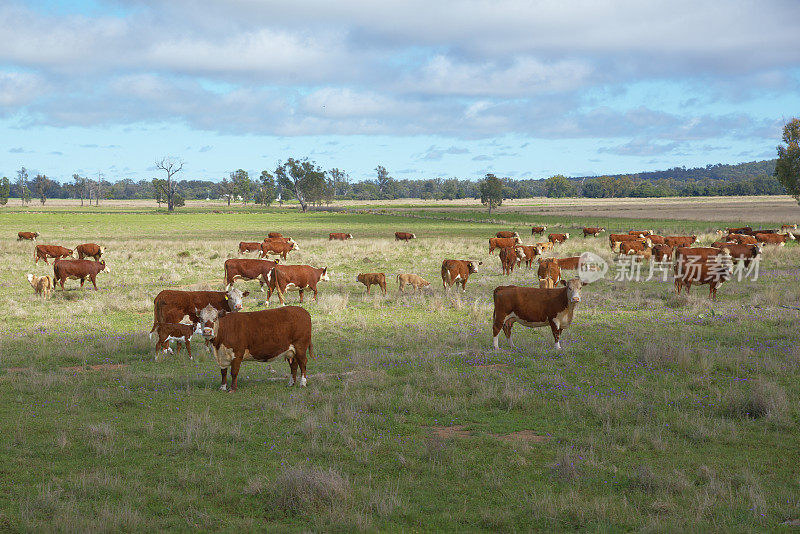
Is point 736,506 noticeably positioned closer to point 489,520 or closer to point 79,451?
point 489,520

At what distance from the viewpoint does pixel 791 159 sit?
2354 inches

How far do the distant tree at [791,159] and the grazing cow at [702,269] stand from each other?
46.7 metres

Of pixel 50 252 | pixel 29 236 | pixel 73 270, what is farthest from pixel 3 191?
pixel 73 270

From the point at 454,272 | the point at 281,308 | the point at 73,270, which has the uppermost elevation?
the point at 281,308

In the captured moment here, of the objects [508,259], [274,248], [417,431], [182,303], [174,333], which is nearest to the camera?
[417,431]

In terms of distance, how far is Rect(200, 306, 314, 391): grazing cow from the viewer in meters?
10.4

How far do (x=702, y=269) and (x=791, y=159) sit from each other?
48.8 m

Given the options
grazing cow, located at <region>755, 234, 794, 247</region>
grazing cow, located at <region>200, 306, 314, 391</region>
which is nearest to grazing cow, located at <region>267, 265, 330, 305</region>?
grazing cow, located at <region>200, 306, 314, 391</region>

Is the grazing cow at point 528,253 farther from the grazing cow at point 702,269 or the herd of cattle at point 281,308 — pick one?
the grazing cow at point 702,269

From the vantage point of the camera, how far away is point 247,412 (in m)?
9.44

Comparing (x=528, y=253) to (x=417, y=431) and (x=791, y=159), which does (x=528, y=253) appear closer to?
(x=417, y=431)

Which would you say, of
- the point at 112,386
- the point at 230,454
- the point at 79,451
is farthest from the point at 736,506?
the point at 112,386

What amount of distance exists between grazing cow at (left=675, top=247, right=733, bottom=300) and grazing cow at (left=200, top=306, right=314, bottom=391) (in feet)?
51.2

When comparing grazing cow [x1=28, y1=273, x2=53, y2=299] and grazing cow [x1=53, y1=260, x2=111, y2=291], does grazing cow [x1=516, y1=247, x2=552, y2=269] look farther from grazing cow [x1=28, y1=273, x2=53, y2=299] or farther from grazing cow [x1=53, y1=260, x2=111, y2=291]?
grazing cow [x1=28, y1=273, x2=53, y2=299]
